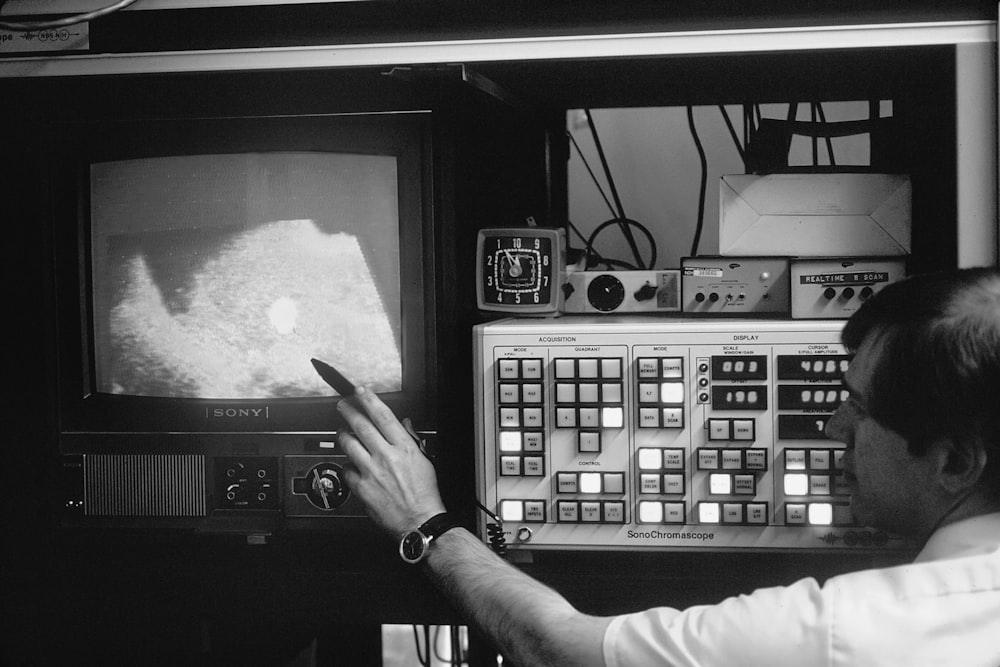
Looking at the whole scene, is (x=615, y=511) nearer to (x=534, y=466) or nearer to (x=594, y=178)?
(x=534, y=466)

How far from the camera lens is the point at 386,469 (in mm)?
931

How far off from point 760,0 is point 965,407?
426 millimetres

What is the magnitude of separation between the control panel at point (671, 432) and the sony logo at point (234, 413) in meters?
0.25

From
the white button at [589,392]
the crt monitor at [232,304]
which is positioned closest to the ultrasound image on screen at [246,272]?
the crt monitor at [232,304]

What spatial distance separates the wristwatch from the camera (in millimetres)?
898

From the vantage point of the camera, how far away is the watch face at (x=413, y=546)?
0.90 metres

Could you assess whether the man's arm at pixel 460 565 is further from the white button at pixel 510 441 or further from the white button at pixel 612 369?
the white button at pixel 612 369

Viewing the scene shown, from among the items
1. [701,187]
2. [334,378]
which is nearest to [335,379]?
[334,378]

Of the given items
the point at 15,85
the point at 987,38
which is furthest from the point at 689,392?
→ the point at 15,85

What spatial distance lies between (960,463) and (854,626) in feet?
0.58

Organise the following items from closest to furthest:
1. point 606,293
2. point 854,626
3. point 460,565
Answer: point 854,626
point 460,565
point 606,293

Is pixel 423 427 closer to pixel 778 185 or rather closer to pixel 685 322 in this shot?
pixel 685 322

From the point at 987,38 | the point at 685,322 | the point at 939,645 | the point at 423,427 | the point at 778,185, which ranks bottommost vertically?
the point at 939,645

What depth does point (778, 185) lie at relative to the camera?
3.33 ft
